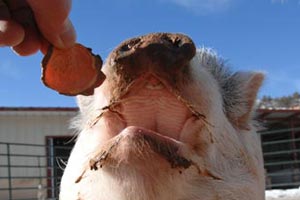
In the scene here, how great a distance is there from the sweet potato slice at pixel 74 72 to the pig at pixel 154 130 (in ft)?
0.61

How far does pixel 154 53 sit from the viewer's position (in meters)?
1.91

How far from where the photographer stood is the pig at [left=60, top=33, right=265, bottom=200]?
1.91 meters

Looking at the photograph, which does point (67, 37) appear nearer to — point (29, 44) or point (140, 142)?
point (29, 44)

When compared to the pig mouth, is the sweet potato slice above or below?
above

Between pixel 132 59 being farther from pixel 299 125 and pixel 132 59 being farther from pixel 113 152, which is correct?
pixel 299 125

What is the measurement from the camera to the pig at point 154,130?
6.27 feet

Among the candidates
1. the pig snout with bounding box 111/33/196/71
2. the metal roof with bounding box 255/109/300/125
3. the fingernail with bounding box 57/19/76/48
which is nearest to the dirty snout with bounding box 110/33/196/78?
the pig snout with bounding box 111/33/196/71

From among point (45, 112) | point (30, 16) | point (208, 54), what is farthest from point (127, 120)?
point (45, 112)

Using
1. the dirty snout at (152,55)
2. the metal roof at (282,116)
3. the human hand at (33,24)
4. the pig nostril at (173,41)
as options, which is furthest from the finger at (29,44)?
the metal roof at (282,116)

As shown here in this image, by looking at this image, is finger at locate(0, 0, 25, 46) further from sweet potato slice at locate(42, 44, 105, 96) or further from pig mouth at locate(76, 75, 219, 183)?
pig mouth at locate(76, 75, 219, 183)

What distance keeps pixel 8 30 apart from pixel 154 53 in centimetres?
67

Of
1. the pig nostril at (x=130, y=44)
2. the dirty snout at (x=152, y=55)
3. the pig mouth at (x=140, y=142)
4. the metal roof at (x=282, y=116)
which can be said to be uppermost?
the metal roof at (x=282, y=116)

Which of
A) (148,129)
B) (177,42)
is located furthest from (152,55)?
(148,129)

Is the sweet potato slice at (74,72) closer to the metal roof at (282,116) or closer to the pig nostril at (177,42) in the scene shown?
the pig nostril at (177,42)
